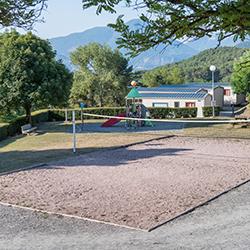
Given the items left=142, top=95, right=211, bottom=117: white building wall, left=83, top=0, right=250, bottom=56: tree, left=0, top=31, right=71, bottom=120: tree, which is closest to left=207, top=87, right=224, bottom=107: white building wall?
left=142, top=95, right=211, bottom=117: white building wall

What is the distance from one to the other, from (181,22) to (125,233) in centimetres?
491

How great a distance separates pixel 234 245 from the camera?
18.8 feet

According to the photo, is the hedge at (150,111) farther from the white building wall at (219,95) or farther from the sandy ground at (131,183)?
the sandy ground at (131,183)

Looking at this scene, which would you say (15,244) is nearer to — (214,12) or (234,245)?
(234,245)

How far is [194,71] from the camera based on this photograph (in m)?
98.6

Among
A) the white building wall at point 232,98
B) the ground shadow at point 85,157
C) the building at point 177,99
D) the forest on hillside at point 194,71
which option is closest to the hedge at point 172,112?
the building at point 177,99

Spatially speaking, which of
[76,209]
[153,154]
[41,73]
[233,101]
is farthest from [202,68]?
→ [76,209]

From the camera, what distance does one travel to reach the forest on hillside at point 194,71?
75.9m

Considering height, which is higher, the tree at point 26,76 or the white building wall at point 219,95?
the tree at point 26,76

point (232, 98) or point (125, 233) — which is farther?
point (232, 98)

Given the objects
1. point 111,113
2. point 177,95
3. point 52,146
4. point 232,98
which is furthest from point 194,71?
point 52,146

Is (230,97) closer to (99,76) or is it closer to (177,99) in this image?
(177,99)

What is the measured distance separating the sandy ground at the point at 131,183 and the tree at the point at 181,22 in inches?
198

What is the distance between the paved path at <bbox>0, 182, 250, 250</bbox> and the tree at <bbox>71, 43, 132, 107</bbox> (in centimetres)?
4370
